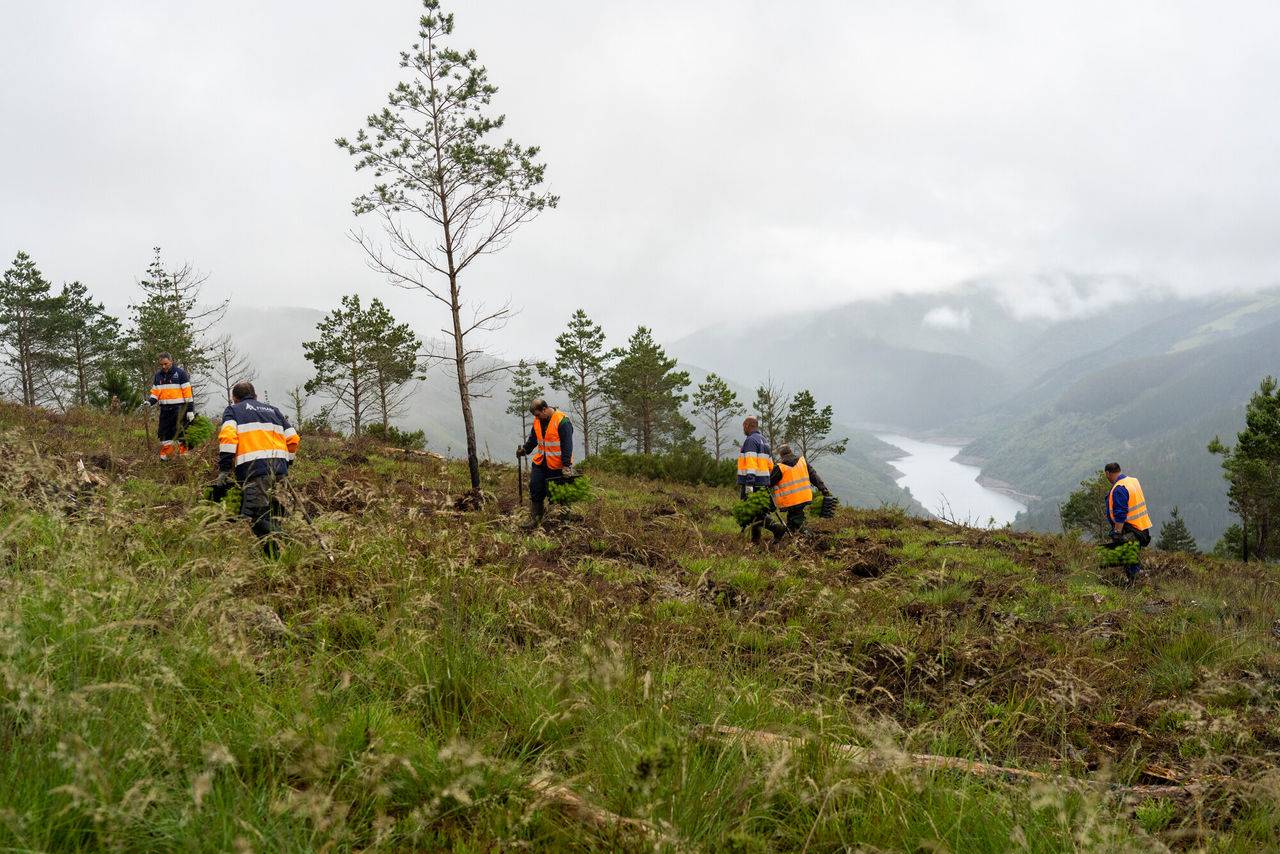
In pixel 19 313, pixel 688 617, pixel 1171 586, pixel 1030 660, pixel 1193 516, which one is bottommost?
pixel 1193 516

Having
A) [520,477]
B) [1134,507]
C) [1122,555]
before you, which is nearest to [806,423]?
[1134,507]

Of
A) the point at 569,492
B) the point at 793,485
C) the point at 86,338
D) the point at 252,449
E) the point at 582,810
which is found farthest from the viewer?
the point at 86,338

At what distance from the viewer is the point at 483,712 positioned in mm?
2822

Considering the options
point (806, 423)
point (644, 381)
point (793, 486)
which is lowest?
point (793, 486)

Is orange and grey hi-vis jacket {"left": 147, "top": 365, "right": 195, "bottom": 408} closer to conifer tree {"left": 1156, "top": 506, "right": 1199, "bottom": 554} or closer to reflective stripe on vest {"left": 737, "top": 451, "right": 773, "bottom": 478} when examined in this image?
reflective stripe on vest {"left": 737, "top": 451, "right": 773, "bottom": 478}

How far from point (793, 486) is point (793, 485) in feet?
0.06

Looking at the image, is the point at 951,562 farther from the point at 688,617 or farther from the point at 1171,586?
the point at 688,617

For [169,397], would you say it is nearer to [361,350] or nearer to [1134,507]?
[1134,507]

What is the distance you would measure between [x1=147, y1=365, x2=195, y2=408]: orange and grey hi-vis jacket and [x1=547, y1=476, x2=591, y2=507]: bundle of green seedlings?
23.2ft

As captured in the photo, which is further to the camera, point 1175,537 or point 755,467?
point 1175,537

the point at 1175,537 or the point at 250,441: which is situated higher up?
the point at 250,441

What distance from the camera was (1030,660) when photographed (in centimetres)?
486

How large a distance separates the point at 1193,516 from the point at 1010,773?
227957 millimetres

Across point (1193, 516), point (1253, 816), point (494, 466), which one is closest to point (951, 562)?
point (1253, 816)
